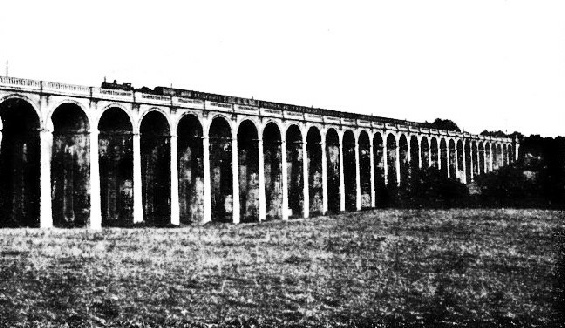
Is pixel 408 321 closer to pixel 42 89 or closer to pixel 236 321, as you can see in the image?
pixel 236 321

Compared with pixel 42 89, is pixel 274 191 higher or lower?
lower

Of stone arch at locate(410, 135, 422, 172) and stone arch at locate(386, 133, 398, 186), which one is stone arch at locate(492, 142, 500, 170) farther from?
stone arch at locate(386, 133, 398, 186)

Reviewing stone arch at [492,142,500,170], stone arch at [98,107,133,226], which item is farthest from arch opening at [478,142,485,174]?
stone arch at [98,107,133,226]

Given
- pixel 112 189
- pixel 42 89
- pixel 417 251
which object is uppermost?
pixel 42 89

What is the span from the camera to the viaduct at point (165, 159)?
3097 cm

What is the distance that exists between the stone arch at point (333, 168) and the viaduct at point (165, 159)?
0.11 m

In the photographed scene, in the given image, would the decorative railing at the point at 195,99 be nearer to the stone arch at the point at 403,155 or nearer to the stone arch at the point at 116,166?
the stone arch at the point at 403,155

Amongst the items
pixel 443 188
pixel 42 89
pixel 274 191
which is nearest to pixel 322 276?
pixel 42 89

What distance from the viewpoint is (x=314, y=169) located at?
181 ft

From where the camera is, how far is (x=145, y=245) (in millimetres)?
25141

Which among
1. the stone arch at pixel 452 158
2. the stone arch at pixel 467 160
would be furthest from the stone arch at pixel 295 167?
the stone arch at pixel 467 160

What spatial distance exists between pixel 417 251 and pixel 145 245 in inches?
475

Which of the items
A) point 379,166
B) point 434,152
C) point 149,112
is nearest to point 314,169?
point 379,166

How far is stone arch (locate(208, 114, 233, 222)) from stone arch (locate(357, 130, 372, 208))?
68.4 feet
